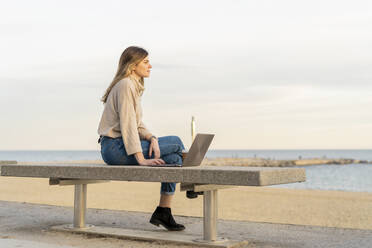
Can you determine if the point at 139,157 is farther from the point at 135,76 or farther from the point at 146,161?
the point at 135,76

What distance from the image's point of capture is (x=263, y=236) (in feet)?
16.7

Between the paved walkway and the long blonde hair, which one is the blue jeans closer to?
the long blonde hair

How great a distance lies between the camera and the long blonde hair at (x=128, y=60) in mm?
4730

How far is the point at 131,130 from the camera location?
447 cm

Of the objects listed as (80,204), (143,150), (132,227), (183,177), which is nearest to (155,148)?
(143,150)

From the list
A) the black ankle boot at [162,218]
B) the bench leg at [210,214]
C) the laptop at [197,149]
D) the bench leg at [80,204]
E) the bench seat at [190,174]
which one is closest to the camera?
the bench seat at [190,174]

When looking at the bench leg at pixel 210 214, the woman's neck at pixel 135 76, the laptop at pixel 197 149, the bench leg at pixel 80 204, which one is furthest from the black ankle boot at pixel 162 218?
the woman's neck at pixel 135 76

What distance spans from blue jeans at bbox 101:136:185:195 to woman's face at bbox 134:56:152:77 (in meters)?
0.66

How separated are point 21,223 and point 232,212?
682cm

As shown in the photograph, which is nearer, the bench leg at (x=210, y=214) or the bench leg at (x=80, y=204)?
the bench leg at (x=210, y=214)

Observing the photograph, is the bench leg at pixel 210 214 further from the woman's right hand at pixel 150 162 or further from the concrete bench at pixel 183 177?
the woman's right hand at pixel 150 162

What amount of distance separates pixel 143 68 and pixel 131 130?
0.68 metres

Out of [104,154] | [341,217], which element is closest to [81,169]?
[104,154]

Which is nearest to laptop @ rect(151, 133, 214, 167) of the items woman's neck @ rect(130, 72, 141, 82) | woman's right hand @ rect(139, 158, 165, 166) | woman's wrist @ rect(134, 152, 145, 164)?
woman's right hand @ rect(139, 158, 165, 166)
